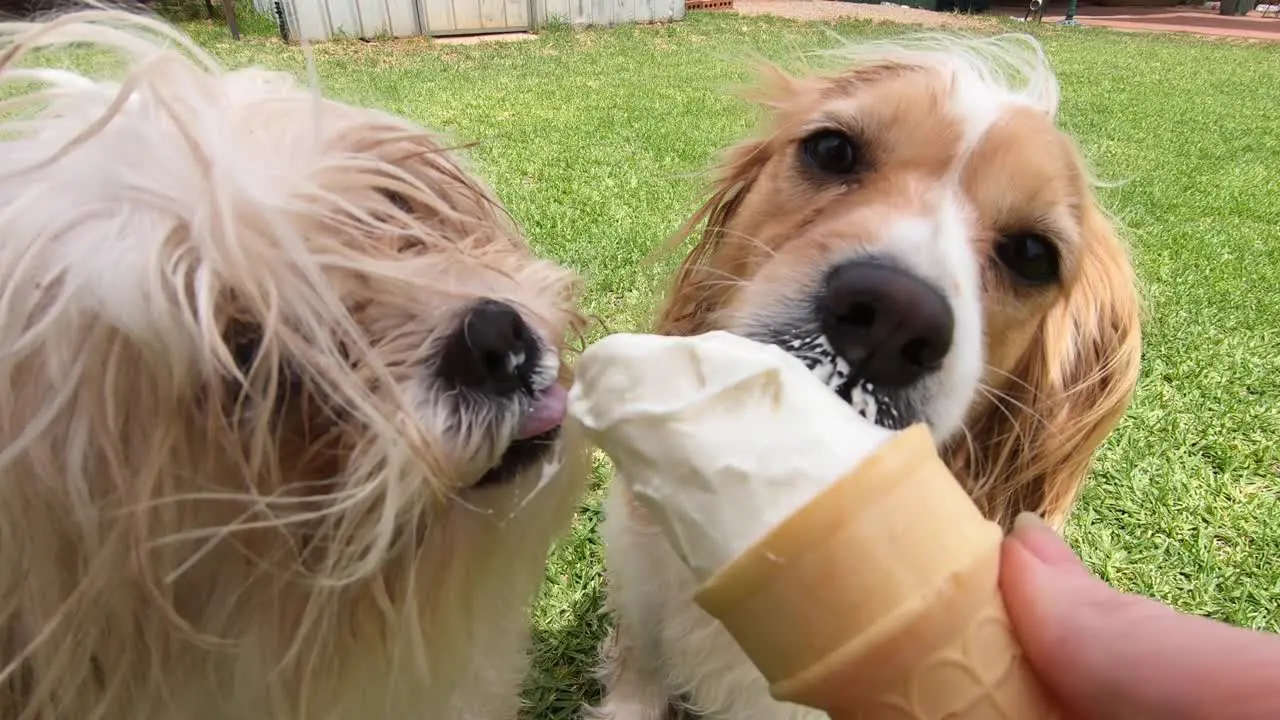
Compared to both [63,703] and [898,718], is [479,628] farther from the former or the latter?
[898,718]

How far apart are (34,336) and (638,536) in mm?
1648

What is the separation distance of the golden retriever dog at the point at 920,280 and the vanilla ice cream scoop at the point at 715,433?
0.42 m

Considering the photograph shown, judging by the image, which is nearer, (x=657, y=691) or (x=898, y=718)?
(x=898, y=718)

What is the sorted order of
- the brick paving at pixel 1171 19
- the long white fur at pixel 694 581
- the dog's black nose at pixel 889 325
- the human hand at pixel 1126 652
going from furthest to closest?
the brick paving at pixel 1171 19 < the long white fur at pixel 694 581 < the dog's black nose at pixel 889 325 < the human hand at pixel 1126 652

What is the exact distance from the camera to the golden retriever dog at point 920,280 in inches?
65.1

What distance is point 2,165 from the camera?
125cm

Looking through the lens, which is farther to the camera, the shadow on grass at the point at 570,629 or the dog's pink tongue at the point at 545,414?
the shadow on grass at the point at 570,629

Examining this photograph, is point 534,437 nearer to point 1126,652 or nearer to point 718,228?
point 1126,652

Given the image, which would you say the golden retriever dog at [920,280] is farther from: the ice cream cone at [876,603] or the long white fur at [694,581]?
the ice cream cone at [876,603]

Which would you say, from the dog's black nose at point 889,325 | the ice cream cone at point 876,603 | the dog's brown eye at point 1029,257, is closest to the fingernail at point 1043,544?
the ice cream cone at point 876,603

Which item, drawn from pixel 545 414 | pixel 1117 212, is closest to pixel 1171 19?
pixel 1117 212

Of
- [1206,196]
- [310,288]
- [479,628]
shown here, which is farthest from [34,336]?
[1206,196]

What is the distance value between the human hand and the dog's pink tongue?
0.73 m

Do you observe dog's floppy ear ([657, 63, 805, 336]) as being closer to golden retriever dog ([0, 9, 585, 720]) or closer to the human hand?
golden retriever dog ([0, 9, 585, 720])
